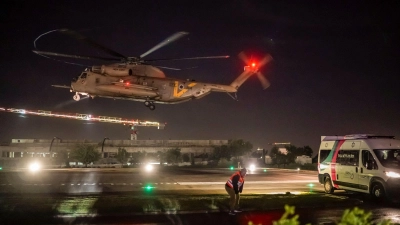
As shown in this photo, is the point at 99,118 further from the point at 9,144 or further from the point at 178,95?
the point at 9,144

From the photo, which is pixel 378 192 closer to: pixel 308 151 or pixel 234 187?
pixel 234 187

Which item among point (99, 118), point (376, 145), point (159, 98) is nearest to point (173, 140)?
point (99, 118)

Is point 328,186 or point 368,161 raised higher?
point 368,161

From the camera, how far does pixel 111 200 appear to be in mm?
16984

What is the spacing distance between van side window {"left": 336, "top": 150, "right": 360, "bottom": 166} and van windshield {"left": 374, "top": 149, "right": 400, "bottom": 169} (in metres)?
1.17

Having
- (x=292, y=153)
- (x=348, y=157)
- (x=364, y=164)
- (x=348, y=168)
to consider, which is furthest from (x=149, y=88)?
(x=292, y=153)

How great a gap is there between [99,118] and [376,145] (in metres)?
51.6

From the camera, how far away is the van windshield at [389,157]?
18.0 metres

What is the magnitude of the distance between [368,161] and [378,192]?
4.53 feet

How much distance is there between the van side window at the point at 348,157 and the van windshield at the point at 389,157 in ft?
3.83

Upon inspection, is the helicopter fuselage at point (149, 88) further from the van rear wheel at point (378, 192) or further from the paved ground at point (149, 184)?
the van rear wheel at point (378, 192)

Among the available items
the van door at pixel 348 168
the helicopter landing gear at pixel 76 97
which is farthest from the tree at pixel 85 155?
the van door at pixel 348 168

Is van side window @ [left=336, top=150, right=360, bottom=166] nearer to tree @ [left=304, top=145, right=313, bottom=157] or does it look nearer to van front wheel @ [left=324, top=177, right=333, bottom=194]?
van front wheel @ [left=324, top=177, right=333, bottom=194]

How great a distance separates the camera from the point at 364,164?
18.9 meters
